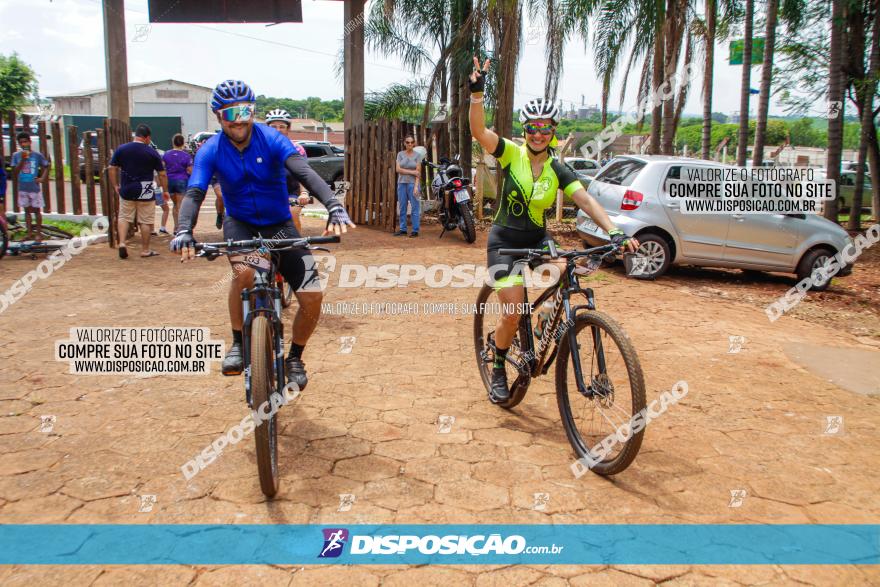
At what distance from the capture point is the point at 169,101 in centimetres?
5128

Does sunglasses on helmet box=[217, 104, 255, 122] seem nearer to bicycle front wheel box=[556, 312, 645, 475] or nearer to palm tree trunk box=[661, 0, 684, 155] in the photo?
bicycle front wheel box=[556, 312, 645, 475]

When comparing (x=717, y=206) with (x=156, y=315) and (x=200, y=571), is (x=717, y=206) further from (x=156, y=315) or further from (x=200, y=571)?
(x=200, y=571)

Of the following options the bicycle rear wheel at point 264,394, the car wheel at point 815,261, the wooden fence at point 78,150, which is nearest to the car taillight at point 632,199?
the car wheel at point 815,261

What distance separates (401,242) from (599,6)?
24.6 ft

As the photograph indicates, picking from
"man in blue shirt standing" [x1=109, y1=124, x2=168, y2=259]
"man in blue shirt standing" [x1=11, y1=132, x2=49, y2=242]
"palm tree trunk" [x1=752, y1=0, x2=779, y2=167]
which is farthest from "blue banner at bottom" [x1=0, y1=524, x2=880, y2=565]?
"palm tree trunk" [x1=752, y1=0, x2=779, y2=167]

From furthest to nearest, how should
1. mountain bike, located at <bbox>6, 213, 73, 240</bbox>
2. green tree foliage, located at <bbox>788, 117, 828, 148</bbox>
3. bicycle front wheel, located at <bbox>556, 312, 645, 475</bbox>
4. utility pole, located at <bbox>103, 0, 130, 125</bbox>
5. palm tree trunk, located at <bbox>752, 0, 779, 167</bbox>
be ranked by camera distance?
green tree foliage, located at <bbox>788, 117, 828, 148</bbox> → palm tree trunk, located at <bbox>752, 0, 779, 167</bbox> → utility pole, located at <bbox>103, 0, 130, 125</bbox> → mountain bike, located at <bbox>6, 213, 73, 240</bbox> → bicycle front wheel, located at <bbox>556, 312, 645, 475</bbox>

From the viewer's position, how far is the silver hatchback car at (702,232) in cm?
977

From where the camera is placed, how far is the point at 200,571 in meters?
2.94

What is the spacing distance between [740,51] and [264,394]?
21.4 metres

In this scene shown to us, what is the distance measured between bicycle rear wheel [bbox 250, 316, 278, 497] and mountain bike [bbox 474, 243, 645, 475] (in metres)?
1.55

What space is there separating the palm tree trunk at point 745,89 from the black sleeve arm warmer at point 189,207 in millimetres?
15997

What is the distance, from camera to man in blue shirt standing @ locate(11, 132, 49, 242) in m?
10.5

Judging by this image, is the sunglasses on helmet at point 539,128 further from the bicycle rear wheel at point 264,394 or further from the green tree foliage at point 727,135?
the green tree foliage at point 727,135

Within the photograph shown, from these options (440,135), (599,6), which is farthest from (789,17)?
(440,135)
